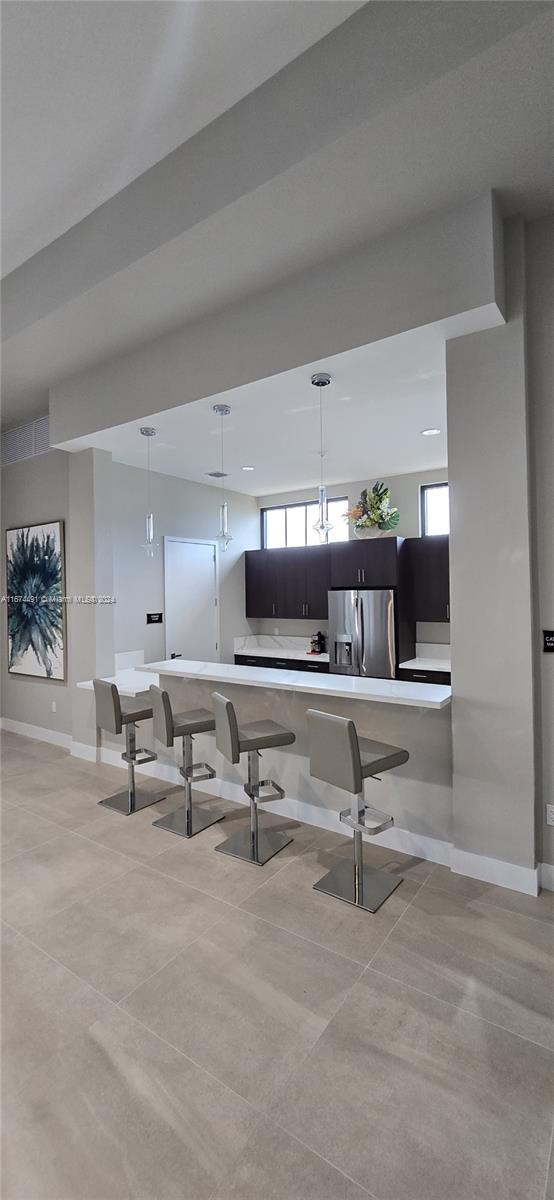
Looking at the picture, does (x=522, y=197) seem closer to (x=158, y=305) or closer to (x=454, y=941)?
(x=158, y=305)

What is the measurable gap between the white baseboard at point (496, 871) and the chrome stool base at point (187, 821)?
1.45m

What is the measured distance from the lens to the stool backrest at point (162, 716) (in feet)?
10.3

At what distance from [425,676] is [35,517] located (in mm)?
4159

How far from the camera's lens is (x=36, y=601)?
5.23 m

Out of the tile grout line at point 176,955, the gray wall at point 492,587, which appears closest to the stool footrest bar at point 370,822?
the gray wall at point 492,587

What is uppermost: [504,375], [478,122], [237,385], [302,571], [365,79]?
[365,79]

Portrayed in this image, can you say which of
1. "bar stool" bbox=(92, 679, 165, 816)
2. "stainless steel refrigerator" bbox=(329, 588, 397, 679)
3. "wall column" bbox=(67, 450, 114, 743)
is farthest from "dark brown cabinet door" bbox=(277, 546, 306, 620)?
"bar stool" bbox=(92, 679, 165, 816)

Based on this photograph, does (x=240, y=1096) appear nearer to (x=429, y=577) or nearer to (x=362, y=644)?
(x=362, y=644)

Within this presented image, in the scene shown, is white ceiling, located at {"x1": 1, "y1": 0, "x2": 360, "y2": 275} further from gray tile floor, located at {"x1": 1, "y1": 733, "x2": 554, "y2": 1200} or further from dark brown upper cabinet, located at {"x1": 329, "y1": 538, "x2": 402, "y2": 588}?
dark brown upper cabinet, located at {"x1": 329, "y1": 538, "x2": 402, "y2": 588}

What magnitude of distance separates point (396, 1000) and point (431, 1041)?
19cm

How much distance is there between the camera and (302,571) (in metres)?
6.35

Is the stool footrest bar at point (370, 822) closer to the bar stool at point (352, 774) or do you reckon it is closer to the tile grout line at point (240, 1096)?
the bar stool at point (352, 774)

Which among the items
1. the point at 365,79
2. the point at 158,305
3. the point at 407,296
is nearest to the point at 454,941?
the point at 407,296

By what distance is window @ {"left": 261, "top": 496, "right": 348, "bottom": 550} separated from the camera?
6.56 m
